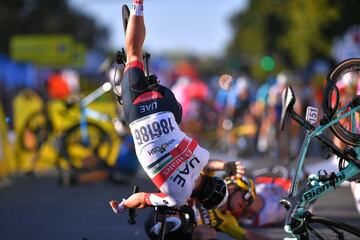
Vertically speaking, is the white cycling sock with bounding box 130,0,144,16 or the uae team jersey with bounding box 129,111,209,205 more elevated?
the white cycling sock with bounding box 130,0,144,16

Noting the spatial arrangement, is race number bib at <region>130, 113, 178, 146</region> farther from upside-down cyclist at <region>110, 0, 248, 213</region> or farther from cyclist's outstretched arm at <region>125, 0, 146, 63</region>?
cyclist's outstretched arm at <region>125, 0, 146, 63</region>

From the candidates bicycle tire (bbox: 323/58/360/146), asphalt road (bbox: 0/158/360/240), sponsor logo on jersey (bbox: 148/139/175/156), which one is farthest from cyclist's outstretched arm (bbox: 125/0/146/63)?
asphalt road (bbox: 0/158/360/240)

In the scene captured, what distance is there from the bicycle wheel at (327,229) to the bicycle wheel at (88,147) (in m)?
6.51

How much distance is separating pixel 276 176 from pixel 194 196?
2883mm

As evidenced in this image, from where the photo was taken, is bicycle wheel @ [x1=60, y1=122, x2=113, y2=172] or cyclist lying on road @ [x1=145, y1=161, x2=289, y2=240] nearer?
cyclist lying on road @ [x1=145, y1=161, x2=289, y2=240]

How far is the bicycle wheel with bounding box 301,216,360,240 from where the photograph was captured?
251 inches

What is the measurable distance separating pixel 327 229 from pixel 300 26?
43451 millimetres

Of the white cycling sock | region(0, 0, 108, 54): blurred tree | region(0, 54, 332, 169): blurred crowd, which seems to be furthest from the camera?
region(0, 0, 108, 54): blurred tree

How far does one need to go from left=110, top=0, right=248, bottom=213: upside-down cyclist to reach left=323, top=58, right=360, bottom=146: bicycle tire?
1258 mm

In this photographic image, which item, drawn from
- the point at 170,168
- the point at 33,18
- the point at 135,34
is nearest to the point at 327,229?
the point at 170,168

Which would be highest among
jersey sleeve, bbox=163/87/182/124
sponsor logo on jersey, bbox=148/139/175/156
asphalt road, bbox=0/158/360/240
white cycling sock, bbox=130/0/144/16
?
white cycling sock, bbox=130/0/144/16

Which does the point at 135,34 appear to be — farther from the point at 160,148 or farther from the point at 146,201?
the point at 146,201

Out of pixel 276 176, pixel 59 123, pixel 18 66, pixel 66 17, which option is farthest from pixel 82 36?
pixel 276 176

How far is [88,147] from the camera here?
12820 mm
